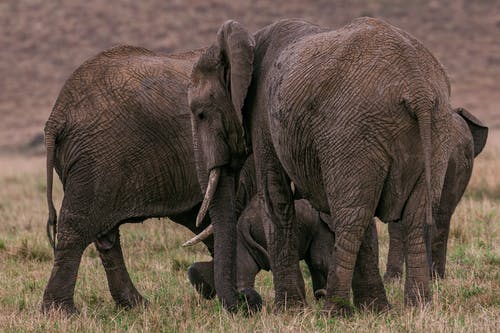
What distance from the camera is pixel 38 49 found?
1640 inches

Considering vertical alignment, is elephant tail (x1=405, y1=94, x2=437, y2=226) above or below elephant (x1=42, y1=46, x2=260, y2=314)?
above

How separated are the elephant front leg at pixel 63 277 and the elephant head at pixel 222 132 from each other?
92 centimetres

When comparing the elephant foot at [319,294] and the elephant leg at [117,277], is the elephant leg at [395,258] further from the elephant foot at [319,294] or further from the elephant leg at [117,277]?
the elephant leg at [117,277]

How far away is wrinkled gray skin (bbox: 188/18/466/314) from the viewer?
516 cm

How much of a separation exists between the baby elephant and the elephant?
53 cm

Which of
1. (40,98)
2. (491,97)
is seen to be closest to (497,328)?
(491,97)

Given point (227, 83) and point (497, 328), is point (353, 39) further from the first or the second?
point (497, 328)

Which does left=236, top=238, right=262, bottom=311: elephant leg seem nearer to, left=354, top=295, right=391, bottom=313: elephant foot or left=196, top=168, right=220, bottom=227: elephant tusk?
left=196, top=168, right=220, bottom=227: elephant tusk

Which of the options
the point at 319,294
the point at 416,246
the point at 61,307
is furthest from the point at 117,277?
the point at 416,246

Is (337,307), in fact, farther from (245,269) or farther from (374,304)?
(245,269)

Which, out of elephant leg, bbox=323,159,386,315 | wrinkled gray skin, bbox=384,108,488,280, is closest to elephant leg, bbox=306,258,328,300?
wrinkled gray skin, bbox=384,108,488,280

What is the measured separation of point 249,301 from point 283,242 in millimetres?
407

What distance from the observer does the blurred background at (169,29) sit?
38.3 meters

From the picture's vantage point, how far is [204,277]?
22.6 feet
